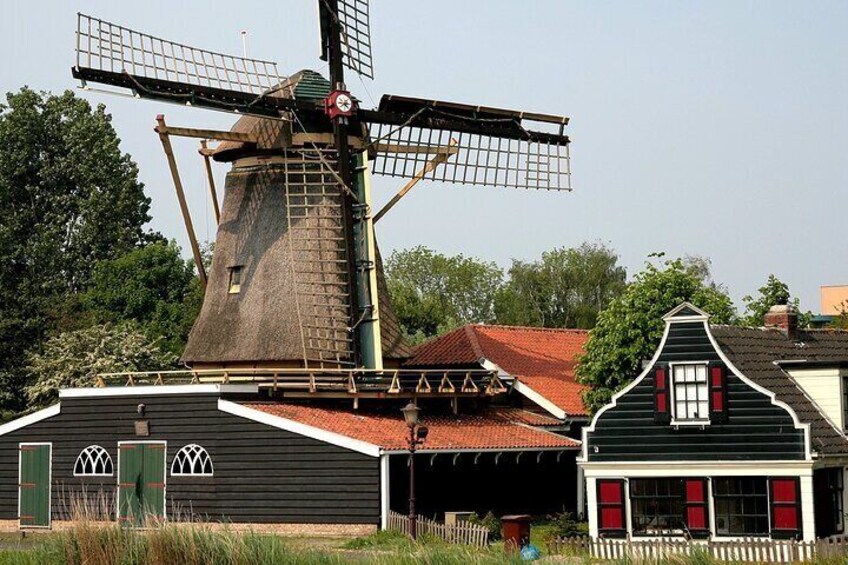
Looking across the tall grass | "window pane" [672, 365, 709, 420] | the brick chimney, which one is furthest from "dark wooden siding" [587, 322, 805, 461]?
the tall grass

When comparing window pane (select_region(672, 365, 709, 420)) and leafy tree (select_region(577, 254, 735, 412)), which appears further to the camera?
A: leafy tree (select_region(577, 254, 735, 412))

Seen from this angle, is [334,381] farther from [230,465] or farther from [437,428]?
[230,465]

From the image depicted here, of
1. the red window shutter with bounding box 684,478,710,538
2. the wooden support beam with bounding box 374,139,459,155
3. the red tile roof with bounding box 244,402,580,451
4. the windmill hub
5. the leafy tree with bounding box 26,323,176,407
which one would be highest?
the windmill hub

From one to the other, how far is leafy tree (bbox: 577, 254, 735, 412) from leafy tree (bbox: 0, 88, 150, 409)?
24670 mm

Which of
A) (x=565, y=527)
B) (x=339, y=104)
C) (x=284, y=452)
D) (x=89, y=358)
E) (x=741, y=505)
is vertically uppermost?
(x=339, y=104)

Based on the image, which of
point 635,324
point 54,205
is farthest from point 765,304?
point 54,205

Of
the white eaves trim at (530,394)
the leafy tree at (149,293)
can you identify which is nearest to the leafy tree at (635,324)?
the white eaves trim at (530,394)

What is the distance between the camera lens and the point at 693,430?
28.7m

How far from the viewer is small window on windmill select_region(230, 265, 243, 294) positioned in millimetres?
36188

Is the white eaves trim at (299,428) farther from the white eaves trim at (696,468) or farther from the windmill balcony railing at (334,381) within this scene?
the white eaves trim at (696,468)

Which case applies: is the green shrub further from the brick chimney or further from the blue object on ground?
the brick chimney

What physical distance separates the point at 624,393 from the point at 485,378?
827 cm

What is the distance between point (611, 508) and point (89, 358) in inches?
902

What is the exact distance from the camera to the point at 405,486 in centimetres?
3300
